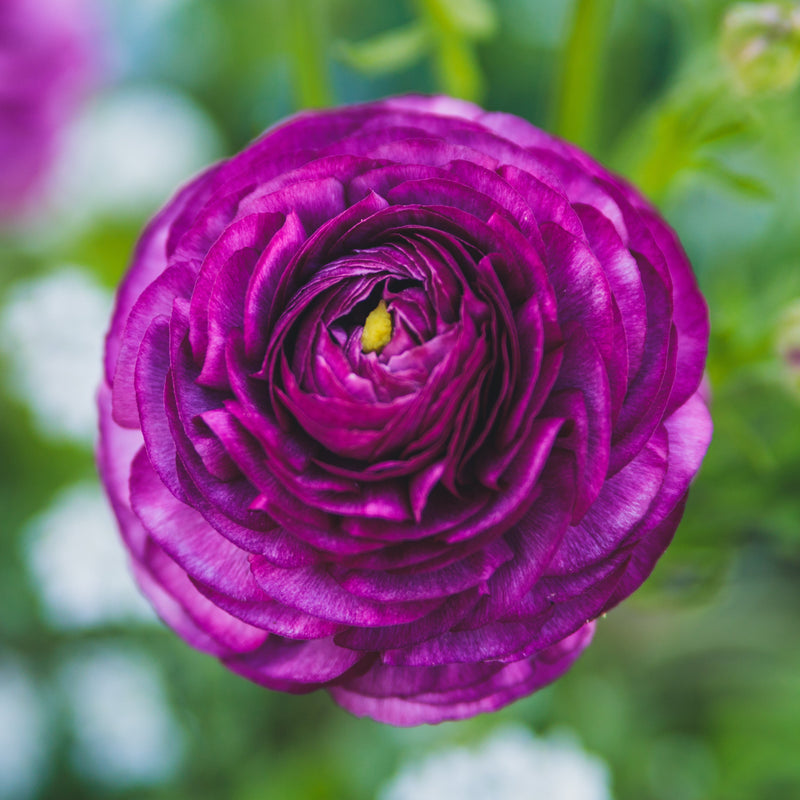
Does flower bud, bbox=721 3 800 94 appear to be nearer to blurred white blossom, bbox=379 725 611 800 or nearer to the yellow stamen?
the yellow stamen

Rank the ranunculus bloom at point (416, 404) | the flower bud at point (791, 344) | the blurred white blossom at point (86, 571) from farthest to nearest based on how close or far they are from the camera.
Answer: the blurred white blossom at point (86, 571) < the flower bud at point (791, 344) < the ranunculus bloom at point (416, 404)

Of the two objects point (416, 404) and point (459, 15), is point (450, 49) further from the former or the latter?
point (416, 404)

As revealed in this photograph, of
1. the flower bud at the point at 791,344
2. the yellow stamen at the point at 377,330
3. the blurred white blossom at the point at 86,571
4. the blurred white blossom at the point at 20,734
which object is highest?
the yellow stamen at the point at 377,330

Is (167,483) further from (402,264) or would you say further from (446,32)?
(446,32)

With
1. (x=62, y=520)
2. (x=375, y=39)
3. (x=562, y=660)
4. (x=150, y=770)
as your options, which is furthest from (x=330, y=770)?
(x=375, y=39)

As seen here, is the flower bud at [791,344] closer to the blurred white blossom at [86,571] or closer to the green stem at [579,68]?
the green stem at [579,68]

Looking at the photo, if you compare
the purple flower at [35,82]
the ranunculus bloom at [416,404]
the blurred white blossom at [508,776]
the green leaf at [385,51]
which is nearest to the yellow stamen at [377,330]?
the ranunculus bloom at [416,404]

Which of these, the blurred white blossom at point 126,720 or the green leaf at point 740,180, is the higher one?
the green leaf at point 740,180

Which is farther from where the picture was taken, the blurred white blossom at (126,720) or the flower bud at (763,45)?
the blurred white blossom at (126,720)
